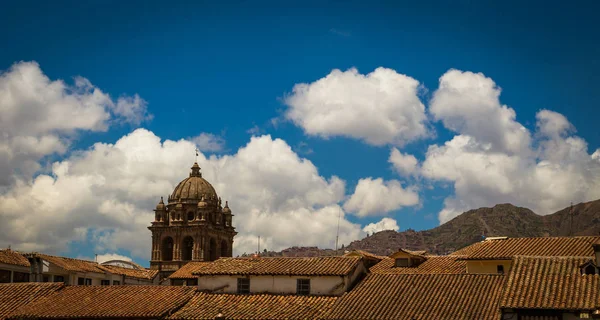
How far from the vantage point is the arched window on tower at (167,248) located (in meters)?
106

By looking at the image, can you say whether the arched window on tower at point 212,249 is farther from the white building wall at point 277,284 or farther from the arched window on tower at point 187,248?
the white building wall at point 277,284

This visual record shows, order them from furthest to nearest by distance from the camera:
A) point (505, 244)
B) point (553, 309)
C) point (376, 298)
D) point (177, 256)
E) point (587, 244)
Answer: point (177, 256)
point (505, 244)
point (587, 244)
point (376, 298)
point (553, 309)

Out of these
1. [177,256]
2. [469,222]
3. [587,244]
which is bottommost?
[587,244]

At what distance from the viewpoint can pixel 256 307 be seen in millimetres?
39969

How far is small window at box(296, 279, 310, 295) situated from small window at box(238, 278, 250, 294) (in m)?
3.02

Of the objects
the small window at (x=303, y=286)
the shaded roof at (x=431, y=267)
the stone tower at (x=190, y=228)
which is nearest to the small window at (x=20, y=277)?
the small window at (x=303, y=286)

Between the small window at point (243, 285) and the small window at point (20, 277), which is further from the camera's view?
the small window at point (20, 277)

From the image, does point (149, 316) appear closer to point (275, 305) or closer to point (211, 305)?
point (211, 305)

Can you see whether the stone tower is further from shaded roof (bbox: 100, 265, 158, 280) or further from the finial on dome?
shaded roof (bbox: 100, 265, 158, 280)

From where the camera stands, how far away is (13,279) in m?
56.8

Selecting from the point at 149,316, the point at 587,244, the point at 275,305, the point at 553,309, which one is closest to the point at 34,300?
the point at 149,316

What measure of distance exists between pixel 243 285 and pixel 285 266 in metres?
2.64

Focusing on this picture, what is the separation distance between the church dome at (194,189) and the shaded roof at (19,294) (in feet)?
204

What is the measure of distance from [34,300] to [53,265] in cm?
1862
